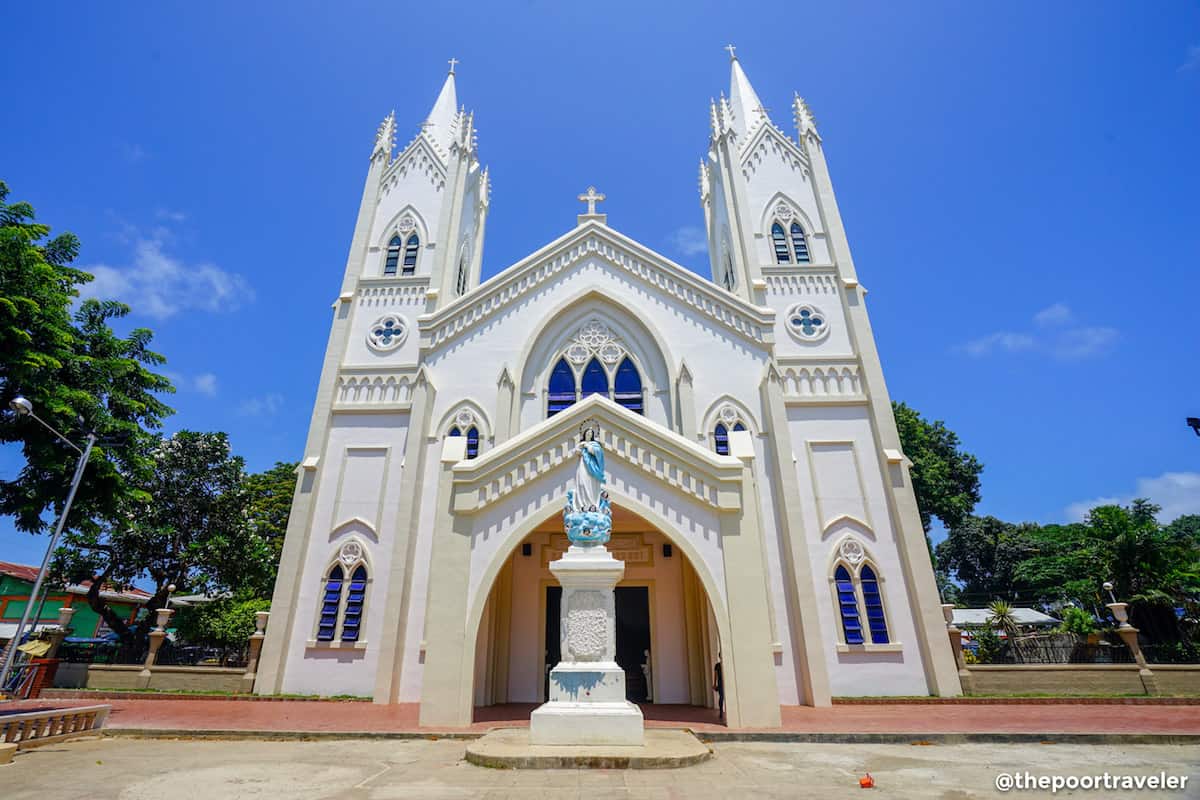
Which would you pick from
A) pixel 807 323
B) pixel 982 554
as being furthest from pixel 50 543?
pixel 982 554

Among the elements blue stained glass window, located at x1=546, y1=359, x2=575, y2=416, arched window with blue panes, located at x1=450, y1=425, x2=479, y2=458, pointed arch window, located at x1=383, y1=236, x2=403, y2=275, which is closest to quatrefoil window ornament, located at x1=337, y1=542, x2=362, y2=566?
arched window with blue panes, located at x1=450, y1=425, x2=479, y2=458

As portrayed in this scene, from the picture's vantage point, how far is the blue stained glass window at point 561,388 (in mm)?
16750

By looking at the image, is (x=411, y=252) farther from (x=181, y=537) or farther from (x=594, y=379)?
(x=181, y=537)

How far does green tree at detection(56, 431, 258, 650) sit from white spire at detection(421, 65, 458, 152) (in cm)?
1491

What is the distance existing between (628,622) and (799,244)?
1396 centimetres

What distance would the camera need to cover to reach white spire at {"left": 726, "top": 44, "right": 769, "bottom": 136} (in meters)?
23.2

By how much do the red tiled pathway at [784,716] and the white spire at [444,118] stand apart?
20.0 meters

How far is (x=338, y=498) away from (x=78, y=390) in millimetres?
6492

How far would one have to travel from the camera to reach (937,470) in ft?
115

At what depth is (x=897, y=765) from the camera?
6.44 meters

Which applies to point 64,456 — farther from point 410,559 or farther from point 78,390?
point 410,559

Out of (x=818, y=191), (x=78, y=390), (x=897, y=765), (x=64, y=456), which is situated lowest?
(x=897, y=765)

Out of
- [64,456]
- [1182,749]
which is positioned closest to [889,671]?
[1182,749]

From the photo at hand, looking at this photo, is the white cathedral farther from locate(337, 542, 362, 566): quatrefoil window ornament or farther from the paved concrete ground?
the paved concrete ground
